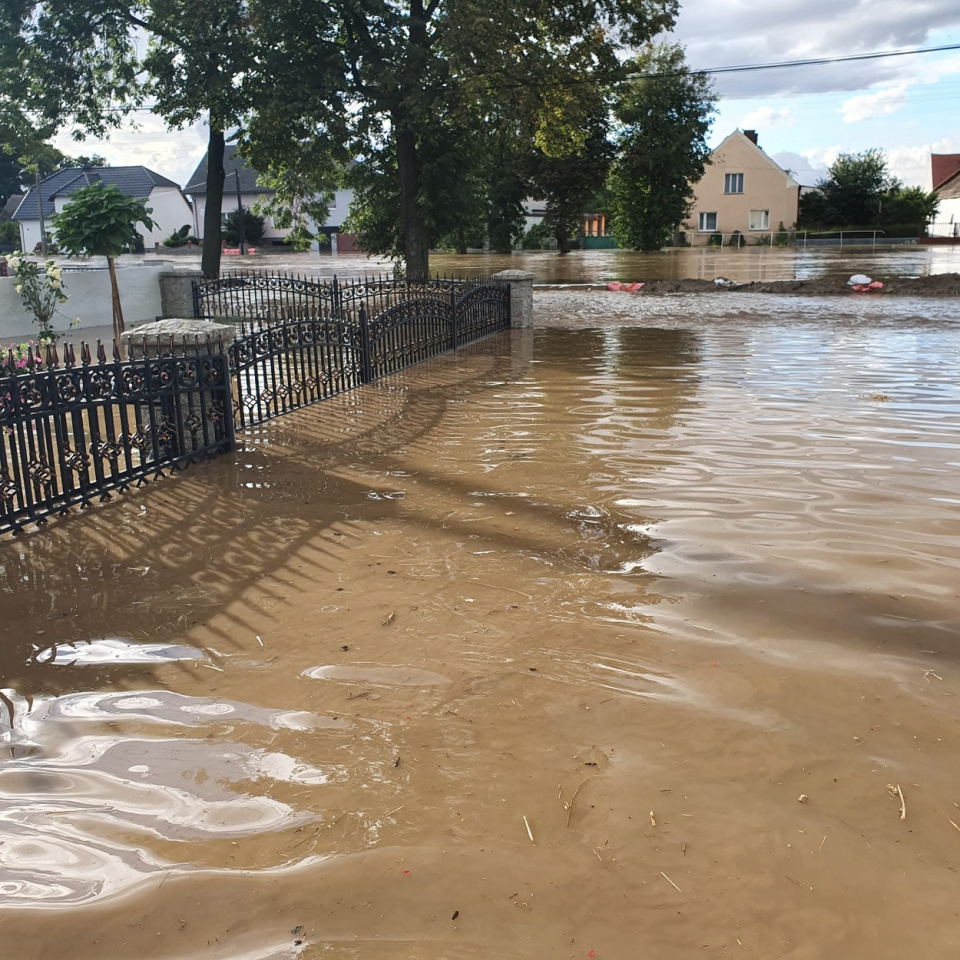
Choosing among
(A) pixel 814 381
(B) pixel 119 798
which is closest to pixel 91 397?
(B) pixel 119 798

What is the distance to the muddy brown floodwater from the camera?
306 cm

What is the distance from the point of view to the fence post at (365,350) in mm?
12984

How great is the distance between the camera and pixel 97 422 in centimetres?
700

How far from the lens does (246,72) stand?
76.9 feet

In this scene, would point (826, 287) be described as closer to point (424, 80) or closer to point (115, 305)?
point (424, 80)

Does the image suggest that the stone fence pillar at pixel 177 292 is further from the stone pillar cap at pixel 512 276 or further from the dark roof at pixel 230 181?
the dark roof at pixel 230 181

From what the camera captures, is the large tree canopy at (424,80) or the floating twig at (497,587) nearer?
the floating twig at (497,587)

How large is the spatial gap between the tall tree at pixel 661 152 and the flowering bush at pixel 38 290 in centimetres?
5044

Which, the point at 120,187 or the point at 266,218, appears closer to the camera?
the point at 120,187

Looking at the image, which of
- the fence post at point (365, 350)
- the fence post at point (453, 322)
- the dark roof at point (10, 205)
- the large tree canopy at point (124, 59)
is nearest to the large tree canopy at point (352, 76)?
the large tree canopy at point (124, 59)

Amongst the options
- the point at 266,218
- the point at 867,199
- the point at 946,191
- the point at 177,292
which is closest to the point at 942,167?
the point at 946,191

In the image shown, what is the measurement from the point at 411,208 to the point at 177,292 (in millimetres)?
6989

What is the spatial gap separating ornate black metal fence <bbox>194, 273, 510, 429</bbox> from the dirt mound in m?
11.4

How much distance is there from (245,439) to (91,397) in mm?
2768
